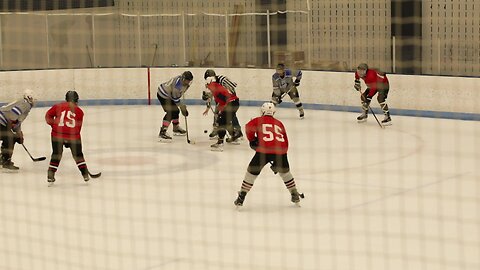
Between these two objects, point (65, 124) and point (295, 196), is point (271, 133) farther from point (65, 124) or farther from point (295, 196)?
point (65, 124)

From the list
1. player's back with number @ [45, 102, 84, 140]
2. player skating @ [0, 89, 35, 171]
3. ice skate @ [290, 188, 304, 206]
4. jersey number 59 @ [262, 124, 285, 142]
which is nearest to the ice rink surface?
ice skate @ [290, 188, 304, 206]

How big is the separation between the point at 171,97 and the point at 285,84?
87.5 inches

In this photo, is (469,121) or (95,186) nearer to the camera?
(95,186)

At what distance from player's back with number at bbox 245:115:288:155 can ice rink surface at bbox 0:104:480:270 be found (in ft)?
1.89

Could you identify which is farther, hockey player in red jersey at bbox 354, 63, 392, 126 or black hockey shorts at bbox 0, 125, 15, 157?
hockey player in red jersey at bbox 354, 63, 392, 126

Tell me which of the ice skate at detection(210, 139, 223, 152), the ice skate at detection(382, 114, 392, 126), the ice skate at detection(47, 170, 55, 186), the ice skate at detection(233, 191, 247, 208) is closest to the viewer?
the ice skate at detection(233, 191, 247, 208)

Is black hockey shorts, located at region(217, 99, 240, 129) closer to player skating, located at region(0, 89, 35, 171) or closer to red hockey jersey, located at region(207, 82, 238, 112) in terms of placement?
red hockey jersey, located at region(207, 82, 238, 112)

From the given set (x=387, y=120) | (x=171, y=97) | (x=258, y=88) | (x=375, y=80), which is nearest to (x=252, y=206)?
(x=171, y=97)

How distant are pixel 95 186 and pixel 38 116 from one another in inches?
223

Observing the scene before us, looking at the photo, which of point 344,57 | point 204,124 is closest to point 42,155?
point 204,124

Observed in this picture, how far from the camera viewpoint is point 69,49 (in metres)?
17.8

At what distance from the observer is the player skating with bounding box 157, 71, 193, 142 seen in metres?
11.8

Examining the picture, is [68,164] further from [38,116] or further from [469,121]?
[469,121]

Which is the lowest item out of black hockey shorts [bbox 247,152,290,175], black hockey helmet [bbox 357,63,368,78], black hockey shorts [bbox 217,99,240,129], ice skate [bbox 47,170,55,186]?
ice skate [bbox 47,170,55,186]
